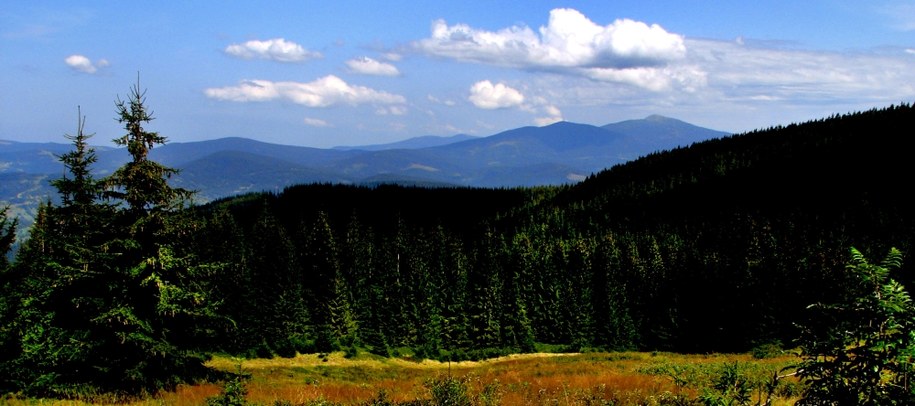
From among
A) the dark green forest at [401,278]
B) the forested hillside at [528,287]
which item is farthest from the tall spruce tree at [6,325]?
the forested hillside at [528,287]

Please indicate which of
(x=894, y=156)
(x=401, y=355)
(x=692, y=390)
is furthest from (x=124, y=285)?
(x=894, y=156)

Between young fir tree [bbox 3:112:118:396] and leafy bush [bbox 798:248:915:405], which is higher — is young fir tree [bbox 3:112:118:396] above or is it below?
below

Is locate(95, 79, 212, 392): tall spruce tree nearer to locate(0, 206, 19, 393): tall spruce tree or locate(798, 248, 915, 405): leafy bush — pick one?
locate(0, 206, 19, 393): tall spruce tree

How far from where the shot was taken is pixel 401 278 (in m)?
93.6

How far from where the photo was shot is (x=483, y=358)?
71.2 metres

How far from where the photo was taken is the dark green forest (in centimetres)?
1941

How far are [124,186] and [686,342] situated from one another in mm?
88189

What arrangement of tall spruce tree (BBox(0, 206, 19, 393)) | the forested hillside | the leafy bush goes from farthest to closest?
1. the forested hillside
2. tall spruce tree (BBox(0, 206, 19, 393))
3. the leafy bush

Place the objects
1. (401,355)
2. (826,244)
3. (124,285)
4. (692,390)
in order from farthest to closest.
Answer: (826,244) → (401,355) → (124,285) → (692,390)

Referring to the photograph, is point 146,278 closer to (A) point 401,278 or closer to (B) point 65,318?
(B) point 65,318

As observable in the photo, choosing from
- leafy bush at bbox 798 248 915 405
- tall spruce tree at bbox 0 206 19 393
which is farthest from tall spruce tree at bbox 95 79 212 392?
leafy bush at bbox 798 248 915 405

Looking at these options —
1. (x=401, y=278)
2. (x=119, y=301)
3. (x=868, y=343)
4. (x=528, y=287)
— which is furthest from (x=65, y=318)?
(x=528, y=287)

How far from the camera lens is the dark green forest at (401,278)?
1941cm

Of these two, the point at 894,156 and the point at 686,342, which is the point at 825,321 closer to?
the point at 686,342
